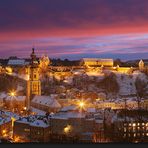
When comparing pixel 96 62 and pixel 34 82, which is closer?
pixel 34 82

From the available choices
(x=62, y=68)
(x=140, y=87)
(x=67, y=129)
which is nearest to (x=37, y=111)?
(x=67, y=129)

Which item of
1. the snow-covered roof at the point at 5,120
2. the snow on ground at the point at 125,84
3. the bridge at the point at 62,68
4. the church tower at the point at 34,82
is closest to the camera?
the snow-covered roof at the point at 5,120

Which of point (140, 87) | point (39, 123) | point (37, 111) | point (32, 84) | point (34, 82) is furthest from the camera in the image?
point (140, 87)

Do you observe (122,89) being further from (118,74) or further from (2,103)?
(2,103)

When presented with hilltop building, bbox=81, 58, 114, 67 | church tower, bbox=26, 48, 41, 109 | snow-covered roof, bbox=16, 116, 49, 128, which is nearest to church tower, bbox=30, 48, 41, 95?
church tower, bbox=26, 48, 41, 109

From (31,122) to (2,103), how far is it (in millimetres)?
3493

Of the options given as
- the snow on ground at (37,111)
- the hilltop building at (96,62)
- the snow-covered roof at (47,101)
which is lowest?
the snow on ground at (37,111)

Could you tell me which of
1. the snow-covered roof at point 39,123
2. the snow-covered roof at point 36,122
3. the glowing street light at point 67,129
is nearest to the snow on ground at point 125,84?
the snow-covered roof at point 36,122

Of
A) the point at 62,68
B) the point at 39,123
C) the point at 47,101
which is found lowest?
the point at 47,101

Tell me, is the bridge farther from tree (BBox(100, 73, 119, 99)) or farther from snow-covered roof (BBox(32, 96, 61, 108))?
snow-covered roof (BBox(32, 96, 61, 108))

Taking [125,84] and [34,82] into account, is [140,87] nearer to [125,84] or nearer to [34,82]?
[125,84]

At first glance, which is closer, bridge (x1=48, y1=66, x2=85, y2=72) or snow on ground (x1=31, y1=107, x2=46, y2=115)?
snow on ground (x1=31, y1=107, x2=46, y2=115)

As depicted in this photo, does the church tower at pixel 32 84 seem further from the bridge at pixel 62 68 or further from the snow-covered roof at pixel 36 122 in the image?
the snow-covered roof at pixel 36 122

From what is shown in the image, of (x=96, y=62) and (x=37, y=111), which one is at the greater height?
(x=96, y=62)
